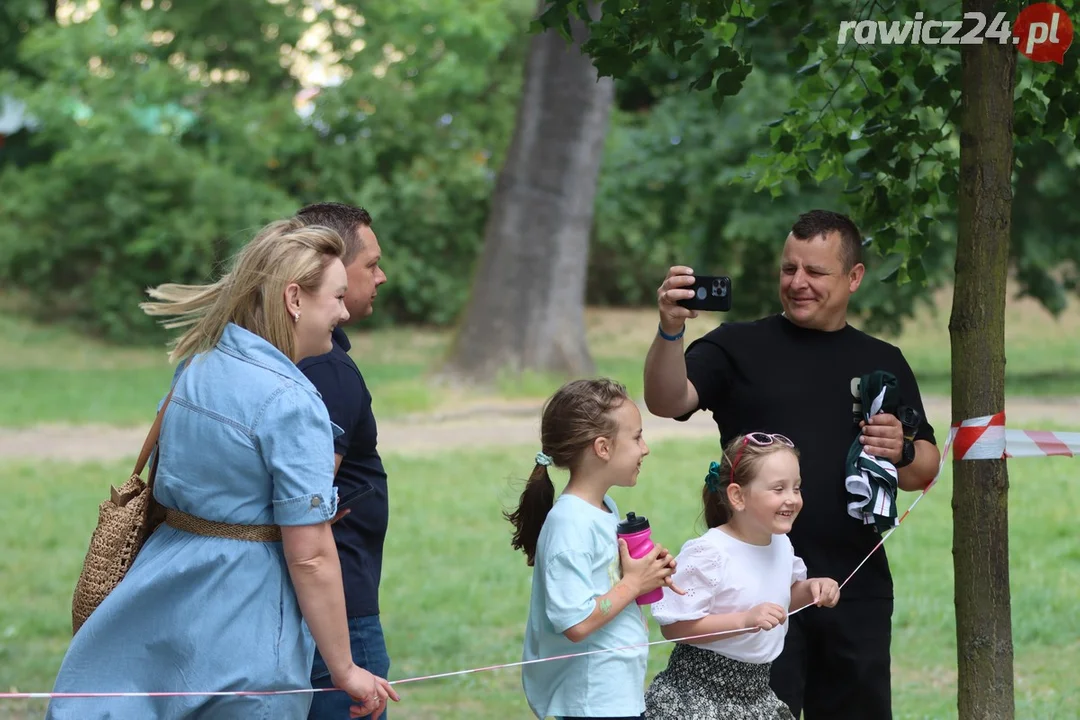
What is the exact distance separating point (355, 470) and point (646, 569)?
0.82 metres

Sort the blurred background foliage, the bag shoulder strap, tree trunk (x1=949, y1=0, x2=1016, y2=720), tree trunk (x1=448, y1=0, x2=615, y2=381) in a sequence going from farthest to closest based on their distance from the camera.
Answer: the blurred background foliage → tree trunk (x1=448, y1=0, x2=615, y2=381) → tree trunk (x1=949, y1=0, x2=1016, y2=720) → the bag shoulder strap

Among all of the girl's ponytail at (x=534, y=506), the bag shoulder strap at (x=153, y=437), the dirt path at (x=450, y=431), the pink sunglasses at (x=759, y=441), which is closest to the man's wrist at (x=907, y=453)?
the pink sunglasses at (x=759, y=441)

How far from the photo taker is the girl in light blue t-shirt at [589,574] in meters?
3.54

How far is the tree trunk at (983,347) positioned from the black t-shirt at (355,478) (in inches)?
63.3

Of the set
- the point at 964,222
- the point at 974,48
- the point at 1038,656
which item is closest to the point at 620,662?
the point at 964,222

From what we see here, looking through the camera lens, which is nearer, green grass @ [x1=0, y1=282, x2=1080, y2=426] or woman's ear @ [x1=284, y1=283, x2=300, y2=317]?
woman's ear @ [x1=284, y1=283, x2=300, y2=317]

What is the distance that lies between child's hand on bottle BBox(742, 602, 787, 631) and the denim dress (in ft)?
3.76

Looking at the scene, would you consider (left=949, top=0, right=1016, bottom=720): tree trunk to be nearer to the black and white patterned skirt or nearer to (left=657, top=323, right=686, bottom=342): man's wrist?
the black and white patterned skirt

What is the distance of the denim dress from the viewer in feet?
10.4

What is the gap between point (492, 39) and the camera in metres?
29.0

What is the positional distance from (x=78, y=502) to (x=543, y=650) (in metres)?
8.78

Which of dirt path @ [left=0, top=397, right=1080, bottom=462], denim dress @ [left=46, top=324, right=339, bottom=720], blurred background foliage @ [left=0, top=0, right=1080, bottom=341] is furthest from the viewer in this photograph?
blurred background foliage @ [left=0, top=0, right=1080, bottom=341]

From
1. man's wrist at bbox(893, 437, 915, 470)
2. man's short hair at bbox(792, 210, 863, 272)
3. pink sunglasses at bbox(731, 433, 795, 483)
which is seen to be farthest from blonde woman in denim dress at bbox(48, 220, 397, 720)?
man's wrist at bbox(893, 437, 915, 470)

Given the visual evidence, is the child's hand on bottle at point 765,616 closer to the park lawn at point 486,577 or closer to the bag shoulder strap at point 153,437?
the park lawn at point 486,577
